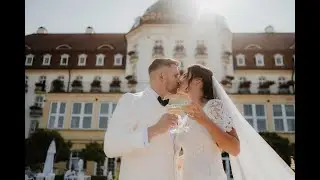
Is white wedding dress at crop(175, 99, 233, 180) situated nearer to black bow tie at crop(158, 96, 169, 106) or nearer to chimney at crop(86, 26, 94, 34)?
black bow tie at crop(158, 96, 169, 106)

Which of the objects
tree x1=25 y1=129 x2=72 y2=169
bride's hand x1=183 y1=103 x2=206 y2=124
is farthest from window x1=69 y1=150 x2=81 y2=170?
bride's hand x1=183 y1=103 x2=206 y2=124

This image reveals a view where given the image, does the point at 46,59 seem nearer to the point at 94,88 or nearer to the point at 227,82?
the point at 94,88

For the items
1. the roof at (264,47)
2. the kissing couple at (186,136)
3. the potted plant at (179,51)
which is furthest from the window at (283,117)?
the kissing couple at (186,136)

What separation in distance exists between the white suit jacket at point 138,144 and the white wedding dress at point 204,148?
0.39 ft

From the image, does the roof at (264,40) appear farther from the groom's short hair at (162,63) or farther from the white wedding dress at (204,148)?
the white wedding dress at (204,148)

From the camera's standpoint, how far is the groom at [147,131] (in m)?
2.80

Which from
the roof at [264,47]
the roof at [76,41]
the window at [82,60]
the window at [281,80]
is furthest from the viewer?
the roof at [76,41]

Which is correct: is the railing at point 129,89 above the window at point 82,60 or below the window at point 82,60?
below

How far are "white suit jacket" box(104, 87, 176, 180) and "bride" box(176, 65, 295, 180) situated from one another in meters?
0.19

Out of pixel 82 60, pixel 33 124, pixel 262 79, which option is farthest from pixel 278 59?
pixel 33 124

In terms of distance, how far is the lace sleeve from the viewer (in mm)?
2949
